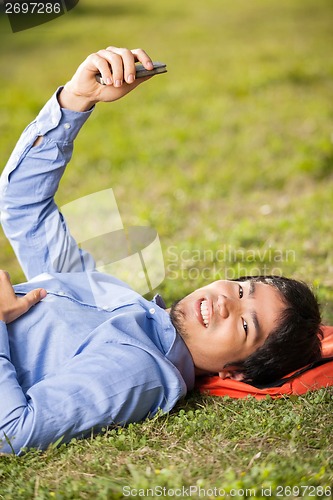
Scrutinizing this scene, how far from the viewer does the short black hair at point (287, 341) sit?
3.58m

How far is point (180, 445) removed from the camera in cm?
312

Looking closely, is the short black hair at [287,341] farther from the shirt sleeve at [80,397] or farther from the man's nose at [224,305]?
the shirt sleeve at [80,397]

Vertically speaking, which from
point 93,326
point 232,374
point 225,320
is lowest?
point 232,374

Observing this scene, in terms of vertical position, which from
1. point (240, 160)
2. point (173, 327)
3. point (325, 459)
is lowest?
point (240, 160)

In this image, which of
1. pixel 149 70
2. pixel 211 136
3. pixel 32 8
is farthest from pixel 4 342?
pixel 211 136

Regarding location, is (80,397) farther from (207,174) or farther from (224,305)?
(207,174)

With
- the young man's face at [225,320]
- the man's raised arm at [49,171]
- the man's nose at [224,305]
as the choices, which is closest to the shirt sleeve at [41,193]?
the man's raised arm at [49,171]

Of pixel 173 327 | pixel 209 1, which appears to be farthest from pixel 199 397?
pixel 209 1

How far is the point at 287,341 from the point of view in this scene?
360cm

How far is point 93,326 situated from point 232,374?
2.51 feet

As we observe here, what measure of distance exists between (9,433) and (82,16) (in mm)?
14775

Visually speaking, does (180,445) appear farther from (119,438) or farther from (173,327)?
(173,327)

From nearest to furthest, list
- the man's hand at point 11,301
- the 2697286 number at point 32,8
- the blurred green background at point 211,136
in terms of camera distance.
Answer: the man's hand at point 11,301 → the 2697286 number at point 32,8 → the blurred green background at point 211,136

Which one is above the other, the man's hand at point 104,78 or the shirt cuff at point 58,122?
the man's hand at point 104,78
